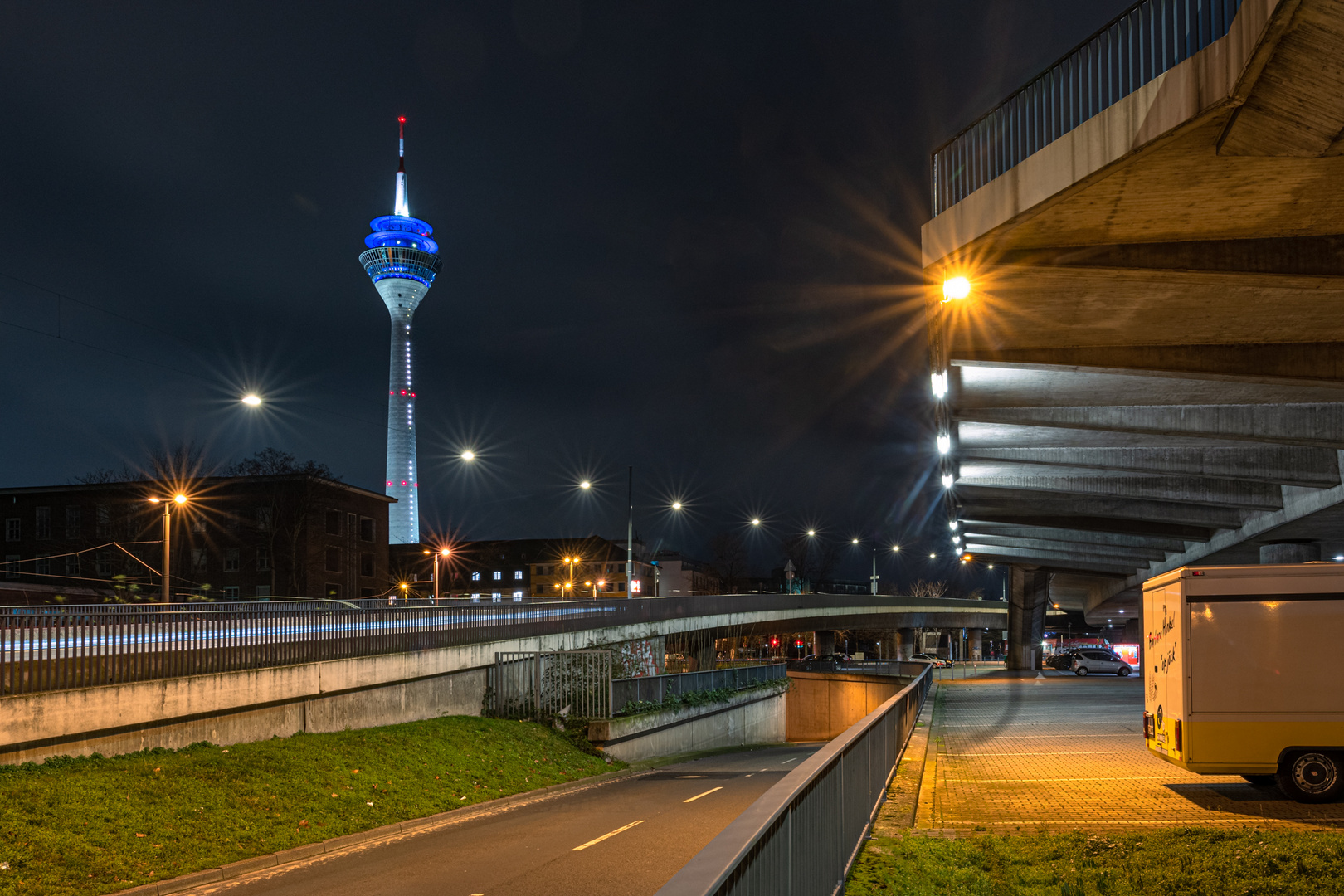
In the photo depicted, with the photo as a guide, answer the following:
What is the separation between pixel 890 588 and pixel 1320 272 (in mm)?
182410

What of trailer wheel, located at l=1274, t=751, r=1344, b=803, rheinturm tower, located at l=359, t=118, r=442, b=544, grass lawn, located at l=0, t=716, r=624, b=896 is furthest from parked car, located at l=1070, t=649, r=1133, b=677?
rheinturm tower, located at l=359, t=118, r=442, b=544

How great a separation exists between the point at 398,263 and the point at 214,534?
288ft

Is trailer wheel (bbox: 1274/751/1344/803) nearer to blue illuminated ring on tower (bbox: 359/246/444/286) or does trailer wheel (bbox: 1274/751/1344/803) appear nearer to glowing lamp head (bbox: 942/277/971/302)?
glowing lamp head (bbox: 942/277/971/302)

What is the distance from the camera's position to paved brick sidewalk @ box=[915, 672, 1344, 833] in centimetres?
1165

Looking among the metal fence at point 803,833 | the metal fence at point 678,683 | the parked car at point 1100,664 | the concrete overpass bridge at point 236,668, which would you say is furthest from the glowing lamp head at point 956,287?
the parked car at point 1100,664

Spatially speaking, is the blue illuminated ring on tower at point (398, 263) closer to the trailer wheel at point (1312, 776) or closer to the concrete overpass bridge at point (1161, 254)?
the concrete overpass bridge at point (1161, 254)

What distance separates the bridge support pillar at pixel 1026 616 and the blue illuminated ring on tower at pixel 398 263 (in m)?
114

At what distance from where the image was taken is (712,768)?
30594mm

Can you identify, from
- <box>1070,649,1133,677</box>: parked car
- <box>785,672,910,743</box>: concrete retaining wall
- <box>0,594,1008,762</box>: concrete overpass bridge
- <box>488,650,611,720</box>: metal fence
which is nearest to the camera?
<box>0,594,1008,762</box>: concrete overpass bridge

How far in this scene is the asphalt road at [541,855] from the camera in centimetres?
1224

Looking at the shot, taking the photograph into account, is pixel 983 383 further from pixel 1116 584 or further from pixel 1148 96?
pixel 1116 584

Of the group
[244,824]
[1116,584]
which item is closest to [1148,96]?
[244,824]

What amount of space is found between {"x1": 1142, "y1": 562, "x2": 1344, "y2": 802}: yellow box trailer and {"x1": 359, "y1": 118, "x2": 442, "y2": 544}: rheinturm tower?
149m

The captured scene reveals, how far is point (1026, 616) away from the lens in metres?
66.4
